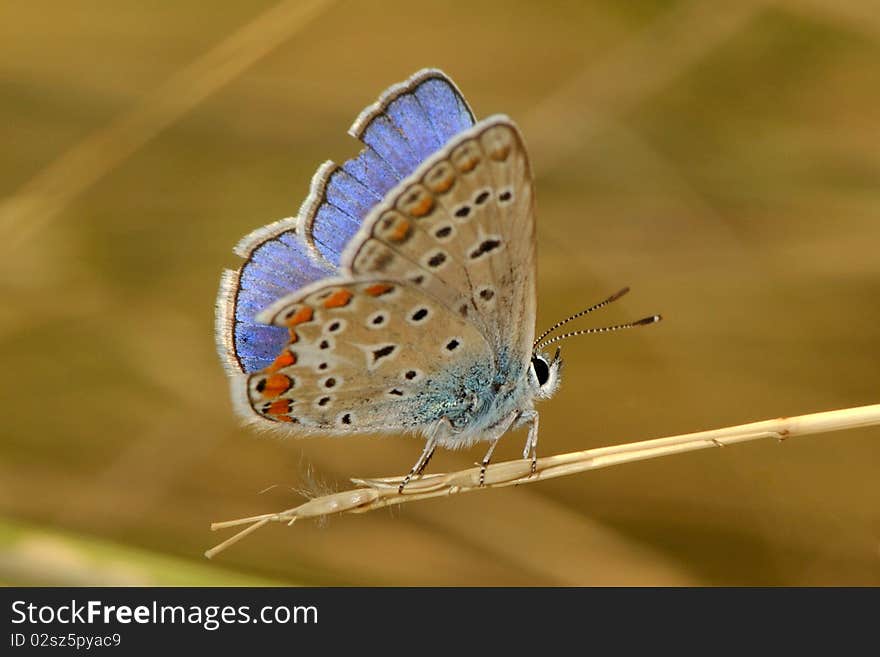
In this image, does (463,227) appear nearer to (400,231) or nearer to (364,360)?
(400,231)

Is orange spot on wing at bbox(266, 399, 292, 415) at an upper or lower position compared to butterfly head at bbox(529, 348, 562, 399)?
lower

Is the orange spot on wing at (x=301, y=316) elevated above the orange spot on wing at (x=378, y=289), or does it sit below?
below

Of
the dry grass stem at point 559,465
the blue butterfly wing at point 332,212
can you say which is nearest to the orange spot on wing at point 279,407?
the blue butterfly wing at point 332,212

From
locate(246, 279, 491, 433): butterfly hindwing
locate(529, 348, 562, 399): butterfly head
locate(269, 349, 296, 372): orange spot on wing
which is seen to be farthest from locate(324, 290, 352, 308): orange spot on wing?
locate(529, 348, 562, 399): butterfly head

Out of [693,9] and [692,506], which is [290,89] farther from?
[692,506]

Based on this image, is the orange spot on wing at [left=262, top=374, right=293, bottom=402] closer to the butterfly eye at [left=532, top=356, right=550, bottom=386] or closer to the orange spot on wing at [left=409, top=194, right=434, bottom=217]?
the orange spot on wing at [left=409, top=194, right=434, bottom=217]

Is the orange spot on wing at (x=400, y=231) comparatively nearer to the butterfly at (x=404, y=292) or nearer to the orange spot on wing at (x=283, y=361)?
the butterfly at (x=404, y=292)

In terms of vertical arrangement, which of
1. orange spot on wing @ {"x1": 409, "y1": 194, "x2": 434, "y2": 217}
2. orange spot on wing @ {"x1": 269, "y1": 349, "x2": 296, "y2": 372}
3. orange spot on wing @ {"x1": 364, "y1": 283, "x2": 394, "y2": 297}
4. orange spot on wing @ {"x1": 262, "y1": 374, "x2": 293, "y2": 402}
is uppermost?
orange spot on wing @ {"x1": 409, "y1": 194, "x2": 434, "y2": 217}
